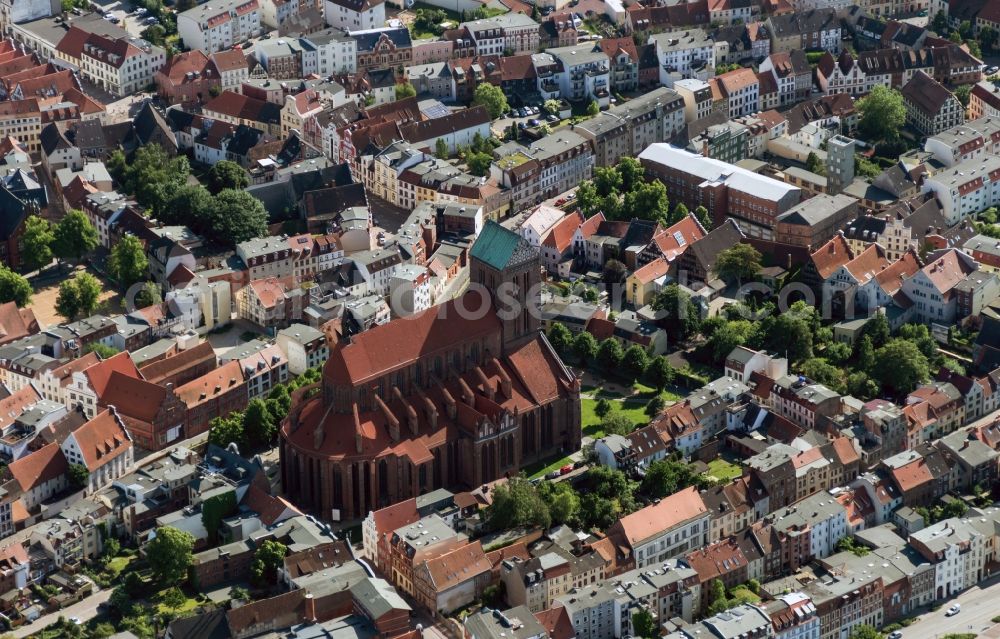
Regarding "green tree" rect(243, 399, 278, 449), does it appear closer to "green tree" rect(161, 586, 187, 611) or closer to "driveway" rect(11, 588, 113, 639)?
"green tree" rect(161, 586, 187, 611)

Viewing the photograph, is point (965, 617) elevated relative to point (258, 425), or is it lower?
lower

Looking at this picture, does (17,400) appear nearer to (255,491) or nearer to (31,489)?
(31,489)

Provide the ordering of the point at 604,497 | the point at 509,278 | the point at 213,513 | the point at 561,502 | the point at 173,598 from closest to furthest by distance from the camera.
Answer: the point at 173,598 < the point at 213,513 < the point at 561,502 < the point at 604,497 < the point at 509,278

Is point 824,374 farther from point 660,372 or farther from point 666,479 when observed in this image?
point 666,479

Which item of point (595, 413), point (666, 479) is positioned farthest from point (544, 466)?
point (666, 479)

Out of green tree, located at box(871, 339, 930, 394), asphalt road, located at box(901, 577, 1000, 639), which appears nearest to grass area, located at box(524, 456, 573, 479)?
green tree, located at box(871, 339, 930, 394)

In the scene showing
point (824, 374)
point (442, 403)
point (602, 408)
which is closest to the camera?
point (442, 403)

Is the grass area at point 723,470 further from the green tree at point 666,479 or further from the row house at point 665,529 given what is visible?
the row house at point 665,529

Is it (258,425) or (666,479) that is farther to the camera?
(258,425)
